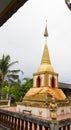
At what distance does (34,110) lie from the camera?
16.2m

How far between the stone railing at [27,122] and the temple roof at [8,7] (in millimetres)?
1727

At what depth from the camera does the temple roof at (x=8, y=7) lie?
2259mm

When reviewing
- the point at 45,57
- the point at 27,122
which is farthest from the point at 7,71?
the point at 27,122

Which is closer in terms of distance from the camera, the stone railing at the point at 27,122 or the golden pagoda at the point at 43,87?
the stone railing at the point at 27,122

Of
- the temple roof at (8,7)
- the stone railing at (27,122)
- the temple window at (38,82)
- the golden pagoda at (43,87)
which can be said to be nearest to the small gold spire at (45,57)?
the golden pagoda at (43,87)

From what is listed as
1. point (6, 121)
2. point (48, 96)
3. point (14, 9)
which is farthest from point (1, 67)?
point (14, 9)

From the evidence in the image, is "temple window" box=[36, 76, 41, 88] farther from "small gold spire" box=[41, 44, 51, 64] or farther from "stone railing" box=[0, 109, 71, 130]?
"stone railing" box=[0, 109, 71, 130]

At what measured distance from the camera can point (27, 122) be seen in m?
3.21

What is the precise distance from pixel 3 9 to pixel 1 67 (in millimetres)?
20300

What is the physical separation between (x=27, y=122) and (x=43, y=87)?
15.1 meters

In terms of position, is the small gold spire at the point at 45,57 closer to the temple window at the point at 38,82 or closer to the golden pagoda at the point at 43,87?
the golden pagoda at the point at 43,87

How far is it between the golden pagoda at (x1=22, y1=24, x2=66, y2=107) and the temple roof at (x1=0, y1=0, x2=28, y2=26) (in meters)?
13.7

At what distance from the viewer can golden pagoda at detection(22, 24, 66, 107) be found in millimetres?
16891

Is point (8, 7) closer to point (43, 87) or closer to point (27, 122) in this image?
point (27, 122)
